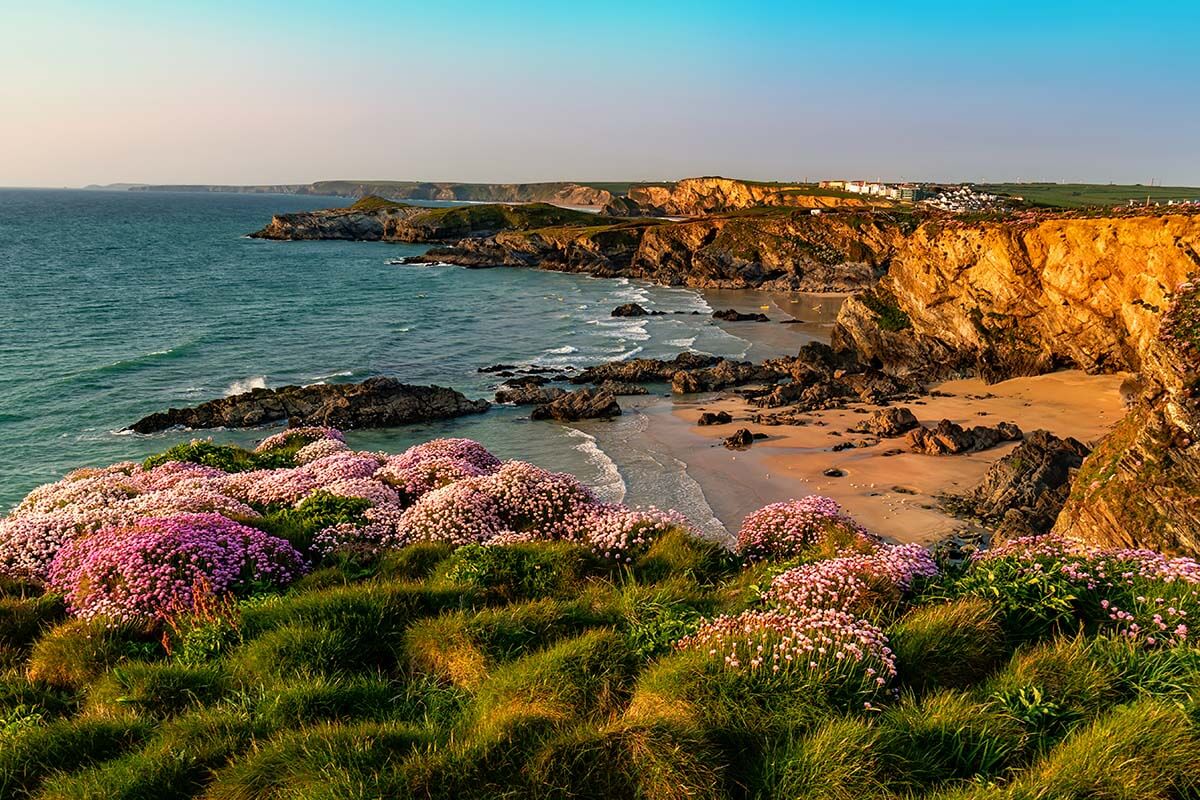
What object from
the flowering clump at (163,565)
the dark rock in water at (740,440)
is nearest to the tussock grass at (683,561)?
the flowering clump at (163,565)

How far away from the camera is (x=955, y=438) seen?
3180cm

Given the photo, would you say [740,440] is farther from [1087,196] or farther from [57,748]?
[1087,196]

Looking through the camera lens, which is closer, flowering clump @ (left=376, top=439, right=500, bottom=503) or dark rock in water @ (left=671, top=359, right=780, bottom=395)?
flowering clump @ (left=376, top=439, right=500, bottom=503)

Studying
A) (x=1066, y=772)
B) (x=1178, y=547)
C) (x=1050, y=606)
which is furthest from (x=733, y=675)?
(x=1178, y=547)

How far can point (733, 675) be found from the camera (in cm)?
609

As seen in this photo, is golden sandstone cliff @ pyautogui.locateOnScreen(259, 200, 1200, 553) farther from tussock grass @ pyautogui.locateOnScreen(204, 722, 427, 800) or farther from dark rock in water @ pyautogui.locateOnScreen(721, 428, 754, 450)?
dark rock in water @ pyautogui.locateOnScreen(721, 428, 754, 450)

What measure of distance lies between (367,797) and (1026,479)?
2608cm

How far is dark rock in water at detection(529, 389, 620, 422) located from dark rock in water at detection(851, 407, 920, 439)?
42.8ft

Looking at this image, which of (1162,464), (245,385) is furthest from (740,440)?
(245,385)

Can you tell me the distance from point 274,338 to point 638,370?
3322 centimetres

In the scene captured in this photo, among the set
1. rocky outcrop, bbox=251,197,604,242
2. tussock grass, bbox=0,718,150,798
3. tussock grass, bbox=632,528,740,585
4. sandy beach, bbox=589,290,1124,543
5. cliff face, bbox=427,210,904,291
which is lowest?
sandy beach, bbox=589,290,1124,543

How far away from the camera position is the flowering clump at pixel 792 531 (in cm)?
1077

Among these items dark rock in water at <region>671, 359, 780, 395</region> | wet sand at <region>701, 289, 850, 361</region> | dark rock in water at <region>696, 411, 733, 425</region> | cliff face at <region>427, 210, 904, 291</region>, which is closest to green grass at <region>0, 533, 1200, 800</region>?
dark rock in water at <region>696, 411, 733, 425</region>

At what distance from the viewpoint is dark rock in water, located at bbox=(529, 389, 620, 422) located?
1567 inches
